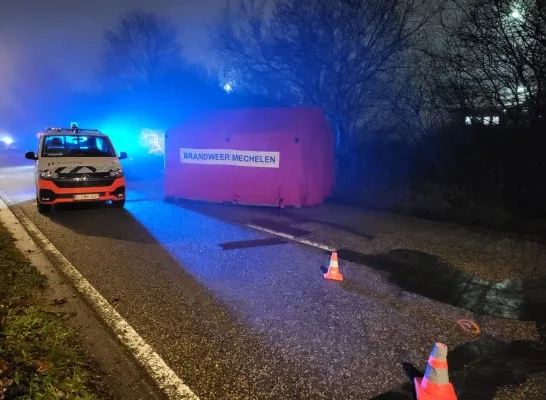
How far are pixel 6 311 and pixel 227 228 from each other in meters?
4.36

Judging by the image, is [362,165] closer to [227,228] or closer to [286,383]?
[227,228]

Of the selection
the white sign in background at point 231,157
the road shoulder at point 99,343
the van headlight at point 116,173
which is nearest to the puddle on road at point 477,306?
the road shoulder at point 99,343

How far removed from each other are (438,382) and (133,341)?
260 centimetres

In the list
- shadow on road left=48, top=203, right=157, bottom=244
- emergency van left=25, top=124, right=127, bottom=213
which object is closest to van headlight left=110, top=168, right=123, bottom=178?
emergency van left=25, top=124, right=127, bottom=213

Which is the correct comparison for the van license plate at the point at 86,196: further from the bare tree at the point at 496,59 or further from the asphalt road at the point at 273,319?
the bare tree at the point at 496,59

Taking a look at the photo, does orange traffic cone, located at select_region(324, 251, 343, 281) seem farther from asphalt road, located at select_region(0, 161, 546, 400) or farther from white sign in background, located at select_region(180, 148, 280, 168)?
white sign in background, located at select_region(180, 148, 280, 168)

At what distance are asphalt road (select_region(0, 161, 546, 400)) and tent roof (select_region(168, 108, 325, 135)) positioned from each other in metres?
3.79

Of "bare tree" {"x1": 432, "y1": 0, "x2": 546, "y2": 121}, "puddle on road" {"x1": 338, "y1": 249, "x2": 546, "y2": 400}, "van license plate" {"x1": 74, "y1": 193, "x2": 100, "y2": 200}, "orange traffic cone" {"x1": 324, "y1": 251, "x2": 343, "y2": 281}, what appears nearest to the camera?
"puddle on road" {"x1": 338, "y1": 249, "x2": 546, "y2": 400}

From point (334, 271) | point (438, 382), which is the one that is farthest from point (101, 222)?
point (438, 382)

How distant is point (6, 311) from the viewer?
381 cm

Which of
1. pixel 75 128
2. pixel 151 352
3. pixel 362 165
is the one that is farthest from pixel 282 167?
pixel 151 352

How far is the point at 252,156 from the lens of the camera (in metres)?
9.65

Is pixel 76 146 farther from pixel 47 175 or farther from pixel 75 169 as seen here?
pixel 47 175

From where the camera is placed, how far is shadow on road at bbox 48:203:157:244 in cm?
708
